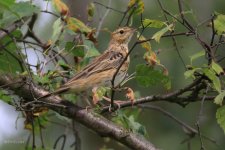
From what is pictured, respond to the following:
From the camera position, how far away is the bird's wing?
5.50 metres

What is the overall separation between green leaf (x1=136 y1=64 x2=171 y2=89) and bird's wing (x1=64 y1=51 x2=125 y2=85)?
0.64 meters

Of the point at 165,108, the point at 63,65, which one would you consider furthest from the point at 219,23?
the point at 165,108

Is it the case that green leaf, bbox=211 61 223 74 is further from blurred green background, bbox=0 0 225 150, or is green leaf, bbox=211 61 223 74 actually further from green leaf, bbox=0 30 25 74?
blurred green background, bbox=0 0 225 150

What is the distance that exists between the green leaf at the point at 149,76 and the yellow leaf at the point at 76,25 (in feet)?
1.98

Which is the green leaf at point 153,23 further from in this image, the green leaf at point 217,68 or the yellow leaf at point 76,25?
the yellow leaf at point 76,25

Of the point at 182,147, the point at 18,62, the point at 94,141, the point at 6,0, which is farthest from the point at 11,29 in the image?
the point at 94,141

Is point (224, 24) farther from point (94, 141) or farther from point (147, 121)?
point (94, 141)

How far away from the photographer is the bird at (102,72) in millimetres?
5348

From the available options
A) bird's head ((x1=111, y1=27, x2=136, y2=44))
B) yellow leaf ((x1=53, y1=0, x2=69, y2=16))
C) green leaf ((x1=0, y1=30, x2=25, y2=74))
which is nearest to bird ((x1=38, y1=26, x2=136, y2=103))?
bird's head ((x1=111, y1=27, x2=136, y2=44))

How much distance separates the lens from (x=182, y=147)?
9.03 m

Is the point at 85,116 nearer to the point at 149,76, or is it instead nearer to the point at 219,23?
the point at 149,76

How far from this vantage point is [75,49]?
541 cm

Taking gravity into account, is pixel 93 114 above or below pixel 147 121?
below

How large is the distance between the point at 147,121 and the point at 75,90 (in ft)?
13.9
